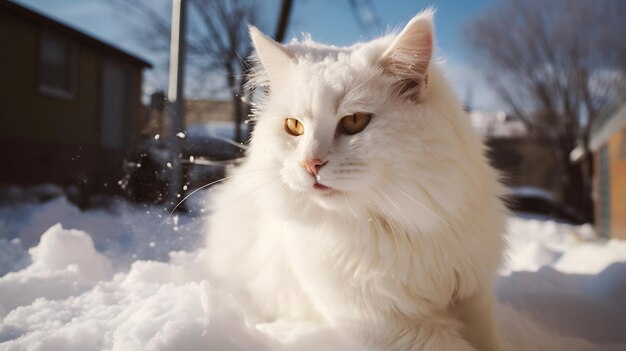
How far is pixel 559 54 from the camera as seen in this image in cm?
304

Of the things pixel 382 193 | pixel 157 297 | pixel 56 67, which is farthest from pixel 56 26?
pixel 382 193

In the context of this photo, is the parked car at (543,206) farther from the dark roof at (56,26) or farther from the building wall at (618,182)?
the dark roof at (56,26)

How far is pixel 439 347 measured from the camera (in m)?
1.10

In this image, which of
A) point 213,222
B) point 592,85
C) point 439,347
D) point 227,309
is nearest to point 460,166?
point 439,347

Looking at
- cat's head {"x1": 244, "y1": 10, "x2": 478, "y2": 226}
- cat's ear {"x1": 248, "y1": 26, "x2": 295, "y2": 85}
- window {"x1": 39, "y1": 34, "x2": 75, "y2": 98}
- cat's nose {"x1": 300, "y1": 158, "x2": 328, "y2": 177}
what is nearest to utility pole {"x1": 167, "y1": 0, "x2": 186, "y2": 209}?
cat's ear {"x1": 248, "y1": 26, "x2": 295, "y2": 85}

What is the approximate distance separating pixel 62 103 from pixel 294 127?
3.20 m

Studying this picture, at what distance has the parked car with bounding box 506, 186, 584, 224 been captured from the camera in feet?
20.1

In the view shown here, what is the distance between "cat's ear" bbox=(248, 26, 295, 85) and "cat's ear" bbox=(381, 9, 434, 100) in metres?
0.35

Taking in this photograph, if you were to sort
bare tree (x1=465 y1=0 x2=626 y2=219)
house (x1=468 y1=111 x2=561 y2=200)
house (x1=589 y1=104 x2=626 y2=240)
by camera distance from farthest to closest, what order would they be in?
house (x1=468 y1=111 x2=561 y2=200) → house (x1=589 y1=104 x2=626 y2=240) → bare tree (x1=465 y1=0 x2=626 y2=219)

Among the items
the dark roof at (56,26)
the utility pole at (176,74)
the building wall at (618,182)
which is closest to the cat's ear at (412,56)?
the utility pole at (176,74)

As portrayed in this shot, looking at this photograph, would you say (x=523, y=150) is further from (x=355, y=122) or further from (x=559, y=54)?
(x=355, y=122)

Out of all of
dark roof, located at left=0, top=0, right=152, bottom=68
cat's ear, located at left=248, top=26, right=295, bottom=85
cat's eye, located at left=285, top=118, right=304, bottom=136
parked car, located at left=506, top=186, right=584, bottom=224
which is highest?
dark roof, located at left=0, top=0, right=152, bottom=68

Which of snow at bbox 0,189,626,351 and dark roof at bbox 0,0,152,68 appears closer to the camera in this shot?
snow at bbox 0,189,626,351

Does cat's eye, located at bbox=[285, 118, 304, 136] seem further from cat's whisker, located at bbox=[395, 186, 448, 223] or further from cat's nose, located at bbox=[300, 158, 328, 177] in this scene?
cat's whisker, located at bbox=[395, 186, 448, 223]
